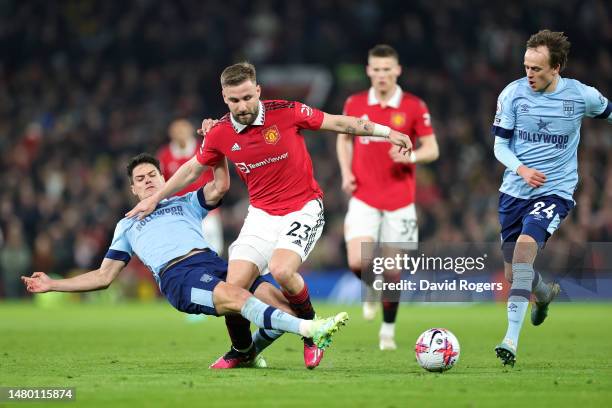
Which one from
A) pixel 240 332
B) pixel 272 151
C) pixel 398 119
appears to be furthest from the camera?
pixel 398 119

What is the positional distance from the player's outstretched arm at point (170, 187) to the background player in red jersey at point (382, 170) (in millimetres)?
3288

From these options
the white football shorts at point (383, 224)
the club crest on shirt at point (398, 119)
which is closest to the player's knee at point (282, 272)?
the white football shorts at point (383, 224)

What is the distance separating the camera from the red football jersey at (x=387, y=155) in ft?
38.7

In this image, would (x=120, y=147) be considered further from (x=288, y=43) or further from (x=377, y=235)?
(x=377, y=235)

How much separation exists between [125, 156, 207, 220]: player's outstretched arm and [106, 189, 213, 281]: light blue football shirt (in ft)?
0.42

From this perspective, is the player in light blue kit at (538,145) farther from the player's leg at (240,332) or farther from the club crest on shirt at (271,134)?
the player's leg at (240,332)

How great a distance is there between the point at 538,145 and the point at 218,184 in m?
2.76

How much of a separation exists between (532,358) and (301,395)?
345 centimetres

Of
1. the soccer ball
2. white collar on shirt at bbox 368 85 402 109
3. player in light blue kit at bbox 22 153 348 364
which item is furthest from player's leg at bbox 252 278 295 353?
white collar on shirt at bbox 368 85 402 109

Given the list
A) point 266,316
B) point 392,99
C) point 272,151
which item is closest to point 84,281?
point 266,316

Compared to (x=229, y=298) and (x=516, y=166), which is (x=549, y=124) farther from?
(x=229, y=298)

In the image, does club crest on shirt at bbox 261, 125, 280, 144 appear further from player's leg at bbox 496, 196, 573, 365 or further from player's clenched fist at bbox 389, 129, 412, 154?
player's leg at bbox 496, 196, 573, 365

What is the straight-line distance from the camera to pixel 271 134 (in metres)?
8.78

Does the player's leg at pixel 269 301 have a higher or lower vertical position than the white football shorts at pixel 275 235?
lower
